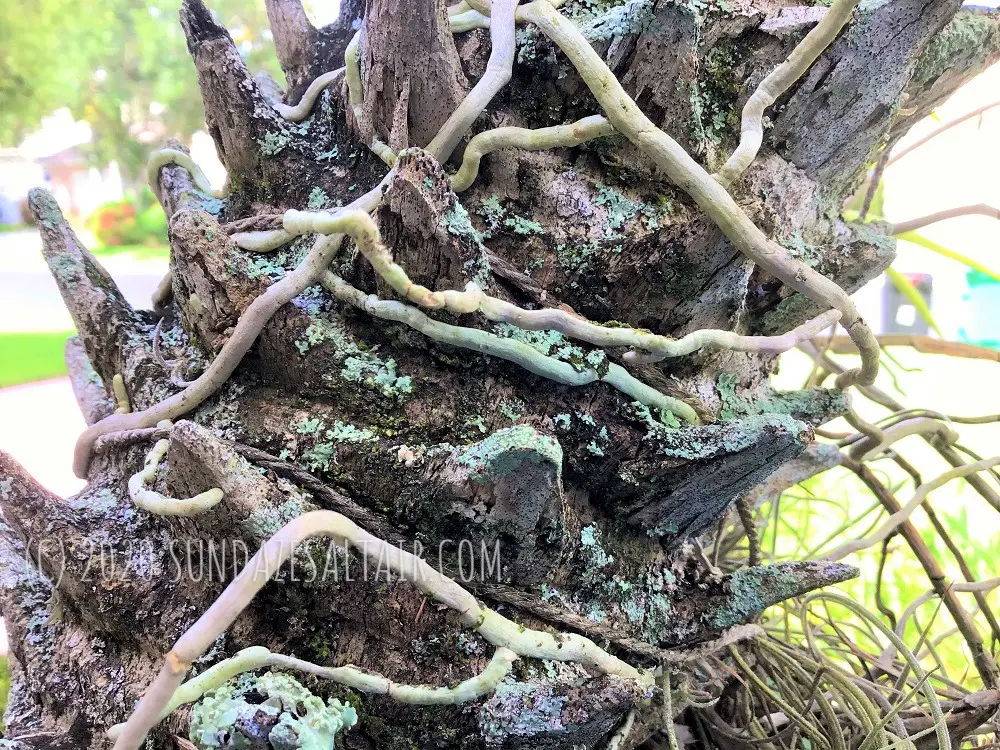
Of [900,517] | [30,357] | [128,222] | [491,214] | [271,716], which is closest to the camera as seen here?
[271,716]

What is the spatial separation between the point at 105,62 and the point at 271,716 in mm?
2023

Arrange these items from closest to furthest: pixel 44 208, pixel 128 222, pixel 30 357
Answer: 1. pixel 44 208
2. pixel 30 357
3. pixel 128 222

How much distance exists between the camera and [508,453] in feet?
1.23

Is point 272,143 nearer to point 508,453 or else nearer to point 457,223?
point 457,223

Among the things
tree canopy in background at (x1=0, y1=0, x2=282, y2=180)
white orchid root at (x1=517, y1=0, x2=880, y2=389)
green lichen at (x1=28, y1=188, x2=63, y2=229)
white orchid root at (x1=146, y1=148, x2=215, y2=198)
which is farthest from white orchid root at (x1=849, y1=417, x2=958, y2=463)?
tree canopy in background at (x1=0, y1=0, x2=282, y2=180)

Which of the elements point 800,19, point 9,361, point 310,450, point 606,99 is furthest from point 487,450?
point 9,361

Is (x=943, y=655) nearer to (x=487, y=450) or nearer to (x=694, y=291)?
(x=694, y=291)

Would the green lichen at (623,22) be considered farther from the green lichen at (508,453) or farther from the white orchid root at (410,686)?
the white orchid root at (410,686)

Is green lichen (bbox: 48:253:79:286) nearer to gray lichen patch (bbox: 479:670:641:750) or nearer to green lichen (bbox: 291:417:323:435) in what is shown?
green lichen (bbox: 291:417:323:435)

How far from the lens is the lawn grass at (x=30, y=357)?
147cm

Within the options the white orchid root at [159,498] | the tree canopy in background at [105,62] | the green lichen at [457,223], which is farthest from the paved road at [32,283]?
the green lichen at [457,223]

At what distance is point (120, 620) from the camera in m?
0.43

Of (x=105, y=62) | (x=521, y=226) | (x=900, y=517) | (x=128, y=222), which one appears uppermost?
(x=105, y=62)

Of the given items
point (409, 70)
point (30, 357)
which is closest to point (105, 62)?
point (30, 357)
